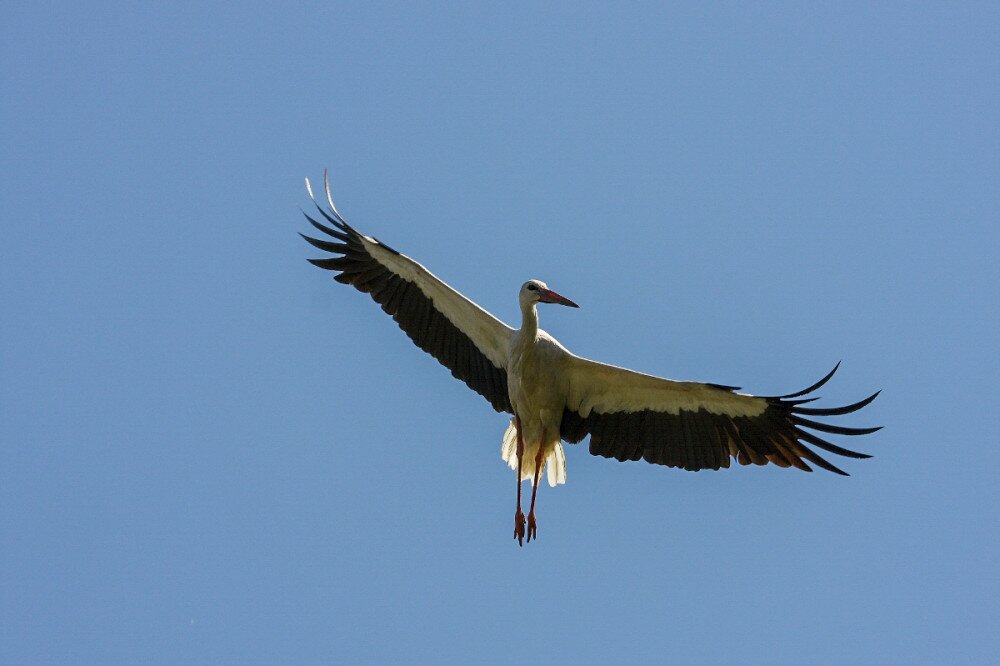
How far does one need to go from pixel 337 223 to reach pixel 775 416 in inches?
124

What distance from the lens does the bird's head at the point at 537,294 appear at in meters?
8.56

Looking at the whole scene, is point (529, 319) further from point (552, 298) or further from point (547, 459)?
point (547, 459)

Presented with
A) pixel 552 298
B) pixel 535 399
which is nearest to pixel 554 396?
pixel 535 399

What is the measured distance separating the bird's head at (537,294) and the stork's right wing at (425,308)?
0.48 meters

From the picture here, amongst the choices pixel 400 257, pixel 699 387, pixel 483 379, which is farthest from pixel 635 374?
pixel 400 257

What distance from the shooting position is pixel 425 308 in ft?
30.8

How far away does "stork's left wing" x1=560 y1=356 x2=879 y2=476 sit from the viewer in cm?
854

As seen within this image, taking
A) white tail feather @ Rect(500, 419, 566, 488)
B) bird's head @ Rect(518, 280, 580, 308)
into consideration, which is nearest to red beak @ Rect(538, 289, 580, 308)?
bird's head @ Rect(518, 280, 580, 308)

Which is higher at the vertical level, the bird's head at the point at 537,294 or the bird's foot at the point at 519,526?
the bird's head at the point at 537,294

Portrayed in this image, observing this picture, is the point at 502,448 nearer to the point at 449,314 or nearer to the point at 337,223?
the point at 449,314

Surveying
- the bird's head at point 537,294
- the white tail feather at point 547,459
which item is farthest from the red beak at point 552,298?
the white tail feather at point 547,459

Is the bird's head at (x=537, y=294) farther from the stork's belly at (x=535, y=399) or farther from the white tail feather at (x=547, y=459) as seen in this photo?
the white tail feather at (x=547, y=459)

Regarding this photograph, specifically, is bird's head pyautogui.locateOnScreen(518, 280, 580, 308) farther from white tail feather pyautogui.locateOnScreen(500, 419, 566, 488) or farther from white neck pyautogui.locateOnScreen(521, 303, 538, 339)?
white tail feather pyautogui.locateOnScreen(500, 419, 566, 488)

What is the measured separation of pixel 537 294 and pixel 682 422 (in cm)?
123
